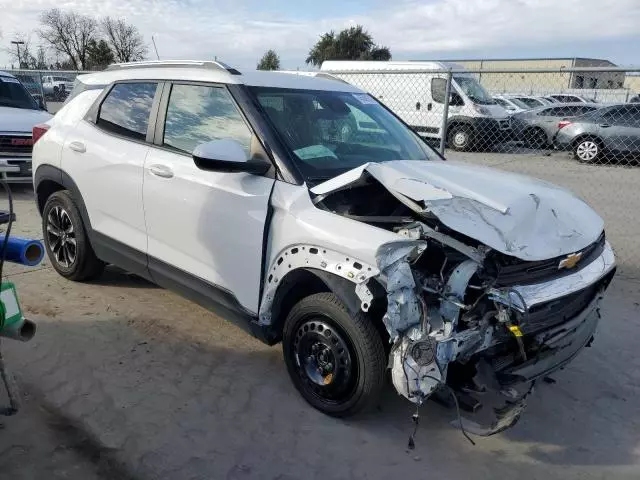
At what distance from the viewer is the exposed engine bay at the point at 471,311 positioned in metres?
2.48

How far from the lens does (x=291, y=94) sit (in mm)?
3703

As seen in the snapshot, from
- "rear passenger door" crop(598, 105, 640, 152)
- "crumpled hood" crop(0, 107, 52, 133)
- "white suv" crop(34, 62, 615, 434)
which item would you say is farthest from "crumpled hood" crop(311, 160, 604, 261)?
"rear passenger door" crop(598, 105, 640, 152)

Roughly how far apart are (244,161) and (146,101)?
1.45 m

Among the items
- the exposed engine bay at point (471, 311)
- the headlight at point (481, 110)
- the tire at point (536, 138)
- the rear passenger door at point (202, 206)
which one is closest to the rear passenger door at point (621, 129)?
the tire at point (536, 138)

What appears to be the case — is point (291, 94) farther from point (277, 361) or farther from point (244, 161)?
point (277, 361)

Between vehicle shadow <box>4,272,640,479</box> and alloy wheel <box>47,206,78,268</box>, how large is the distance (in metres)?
0.94

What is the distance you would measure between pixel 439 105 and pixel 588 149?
411 cm

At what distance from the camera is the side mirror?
9.75 feet

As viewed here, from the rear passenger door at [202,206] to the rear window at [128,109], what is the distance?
20 centimetres

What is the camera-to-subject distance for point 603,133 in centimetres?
1394

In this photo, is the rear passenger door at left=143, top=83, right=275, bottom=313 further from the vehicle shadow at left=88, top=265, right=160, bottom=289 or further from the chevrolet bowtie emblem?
the chevrolet bowtie emblem

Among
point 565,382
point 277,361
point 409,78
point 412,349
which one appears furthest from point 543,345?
point 409,78

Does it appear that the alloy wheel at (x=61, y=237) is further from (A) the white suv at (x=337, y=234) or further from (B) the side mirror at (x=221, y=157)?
(B) the side mirror at (x=221, y=157)

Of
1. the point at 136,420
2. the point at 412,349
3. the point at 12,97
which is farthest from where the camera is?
the point at 12,97
